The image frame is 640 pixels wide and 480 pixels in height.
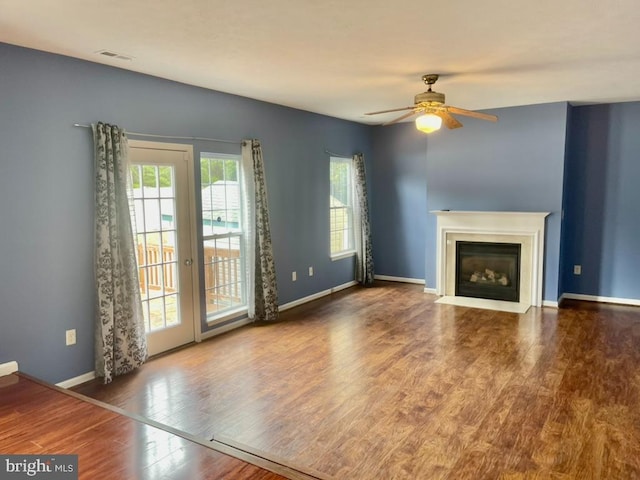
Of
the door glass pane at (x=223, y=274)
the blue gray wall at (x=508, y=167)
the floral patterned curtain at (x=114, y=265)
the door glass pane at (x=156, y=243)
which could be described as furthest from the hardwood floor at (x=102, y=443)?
the blue gray wall at (x=508, y=167)

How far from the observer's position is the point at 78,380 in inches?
150

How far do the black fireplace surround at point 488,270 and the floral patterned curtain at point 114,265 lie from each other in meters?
4.40

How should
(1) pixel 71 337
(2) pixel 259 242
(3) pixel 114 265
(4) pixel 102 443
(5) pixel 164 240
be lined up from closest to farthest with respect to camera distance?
(4) pixel 102 443 → (1) pixel 71 337 → (3) pixel 114 265 → (5) pixel 164 240 → (2) pixel 259 242

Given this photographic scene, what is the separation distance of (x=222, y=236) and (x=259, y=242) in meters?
0.44

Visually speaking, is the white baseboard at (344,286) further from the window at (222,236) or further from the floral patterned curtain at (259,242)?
the window at (222,236)

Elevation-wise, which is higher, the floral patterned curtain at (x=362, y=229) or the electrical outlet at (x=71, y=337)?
the floral patterned curtain at (x=362, y=229)

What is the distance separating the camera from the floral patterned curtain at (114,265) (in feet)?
12.5

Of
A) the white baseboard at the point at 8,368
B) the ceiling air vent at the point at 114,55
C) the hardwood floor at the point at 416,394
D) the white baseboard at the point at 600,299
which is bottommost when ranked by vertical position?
the hardwood floor at the point at 416,394

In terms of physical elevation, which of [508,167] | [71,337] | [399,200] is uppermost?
[508,167]

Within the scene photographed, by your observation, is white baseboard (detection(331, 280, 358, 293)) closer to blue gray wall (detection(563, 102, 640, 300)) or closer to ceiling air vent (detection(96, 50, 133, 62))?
blue gray wall (detection(563, 102, 640, 300))

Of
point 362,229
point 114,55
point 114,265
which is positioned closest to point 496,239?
point 362,229

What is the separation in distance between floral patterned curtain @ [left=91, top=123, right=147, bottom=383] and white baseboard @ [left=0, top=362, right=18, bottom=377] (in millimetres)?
598

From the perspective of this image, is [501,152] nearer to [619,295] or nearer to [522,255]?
[522,255]

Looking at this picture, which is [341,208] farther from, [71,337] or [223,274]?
[71,337]
